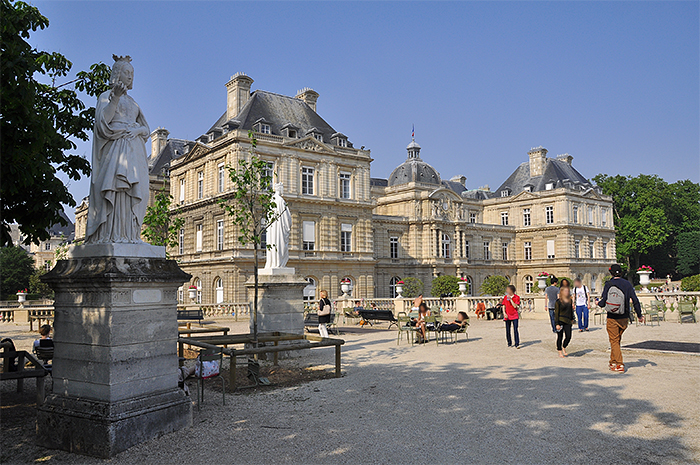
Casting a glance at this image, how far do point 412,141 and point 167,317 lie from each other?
51.2 meters

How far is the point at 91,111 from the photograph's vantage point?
918 centimetres

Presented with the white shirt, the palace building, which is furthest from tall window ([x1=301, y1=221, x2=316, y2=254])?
the white shirt

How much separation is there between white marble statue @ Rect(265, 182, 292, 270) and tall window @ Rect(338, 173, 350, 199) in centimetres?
2554

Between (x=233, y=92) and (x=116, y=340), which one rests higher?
(x=233, y=92)

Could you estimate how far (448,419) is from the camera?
20.6 feet

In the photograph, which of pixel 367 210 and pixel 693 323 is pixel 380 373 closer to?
pixel 693 323

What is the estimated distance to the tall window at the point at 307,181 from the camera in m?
36.1

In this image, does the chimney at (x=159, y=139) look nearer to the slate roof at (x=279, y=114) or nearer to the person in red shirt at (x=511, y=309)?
the slate roof at (x=279, y=114)

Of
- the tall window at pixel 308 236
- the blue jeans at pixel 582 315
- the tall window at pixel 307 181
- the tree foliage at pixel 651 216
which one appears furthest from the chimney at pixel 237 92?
the tree foliage at pixel 651 216

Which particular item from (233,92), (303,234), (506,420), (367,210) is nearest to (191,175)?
(233,92)

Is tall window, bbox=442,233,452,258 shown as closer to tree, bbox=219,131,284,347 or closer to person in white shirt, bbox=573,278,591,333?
person in white shirt, bbox=573,278,591,333

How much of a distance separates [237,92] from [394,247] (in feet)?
60.5

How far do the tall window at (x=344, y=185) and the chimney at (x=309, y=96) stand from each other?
772 centimetres

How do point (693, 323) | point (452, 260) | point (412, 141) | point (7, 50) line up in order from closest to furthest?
1. point (7, 50)
2. point (693, 323)
3. point (452, 260)
4. point (412, 141)
